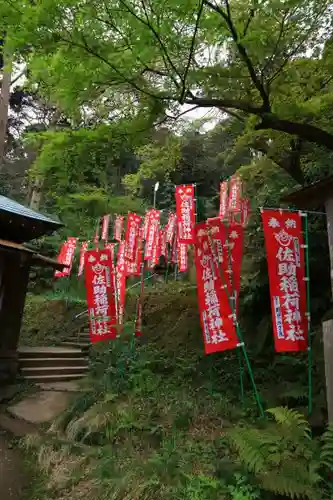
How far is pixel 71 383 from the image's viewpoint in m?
9.45

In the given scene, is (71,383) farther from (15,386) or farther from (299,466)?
(299,466)

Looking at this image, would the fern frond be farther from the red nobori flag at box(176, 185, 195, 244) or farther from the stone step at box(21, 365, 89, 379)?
the stone step at box(21, 365, 89, 379)

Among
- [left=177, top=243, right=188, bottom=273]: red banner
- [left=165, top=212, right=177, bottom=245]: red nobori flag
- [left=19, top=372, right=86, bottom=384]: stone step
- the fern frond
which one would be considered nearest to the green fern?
the fern frond

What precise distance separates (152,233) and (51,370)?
569cm

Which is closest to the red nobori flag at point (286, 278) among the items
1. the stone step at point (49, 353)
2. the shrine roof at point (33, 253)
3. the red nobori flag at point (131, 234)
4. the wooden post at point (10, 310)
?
the shrine roof at point (33, 253)

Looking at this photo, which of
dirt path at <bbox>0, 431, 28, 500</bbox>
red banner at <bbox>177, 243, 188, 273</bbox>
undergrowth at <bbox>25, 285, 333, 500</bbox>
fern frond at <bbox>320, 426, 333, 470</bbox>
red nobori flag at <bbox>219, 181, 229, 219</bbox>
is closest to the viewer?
fern frond at <bbox>320, 426, 333, 470</bbox>

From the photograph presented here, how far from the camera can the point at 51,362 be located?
10.3m

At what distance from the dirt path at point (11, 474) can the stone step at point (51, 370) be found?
303cm

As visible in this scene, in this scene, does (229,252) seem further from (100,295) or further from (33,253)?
(33,253)

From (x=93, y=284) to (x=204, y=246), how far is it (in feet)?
12.5

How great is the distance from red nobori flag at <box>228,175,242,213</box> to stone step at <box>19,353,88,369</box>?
21.5 ft

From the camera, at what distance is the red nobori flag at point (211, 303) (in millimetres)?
5804

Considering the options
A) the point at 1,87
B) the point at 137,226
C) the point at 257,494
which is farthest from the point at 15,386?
the point at 1,87

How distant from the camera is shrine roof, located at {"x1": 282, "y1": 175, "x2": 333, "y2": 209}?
488 centimetres
